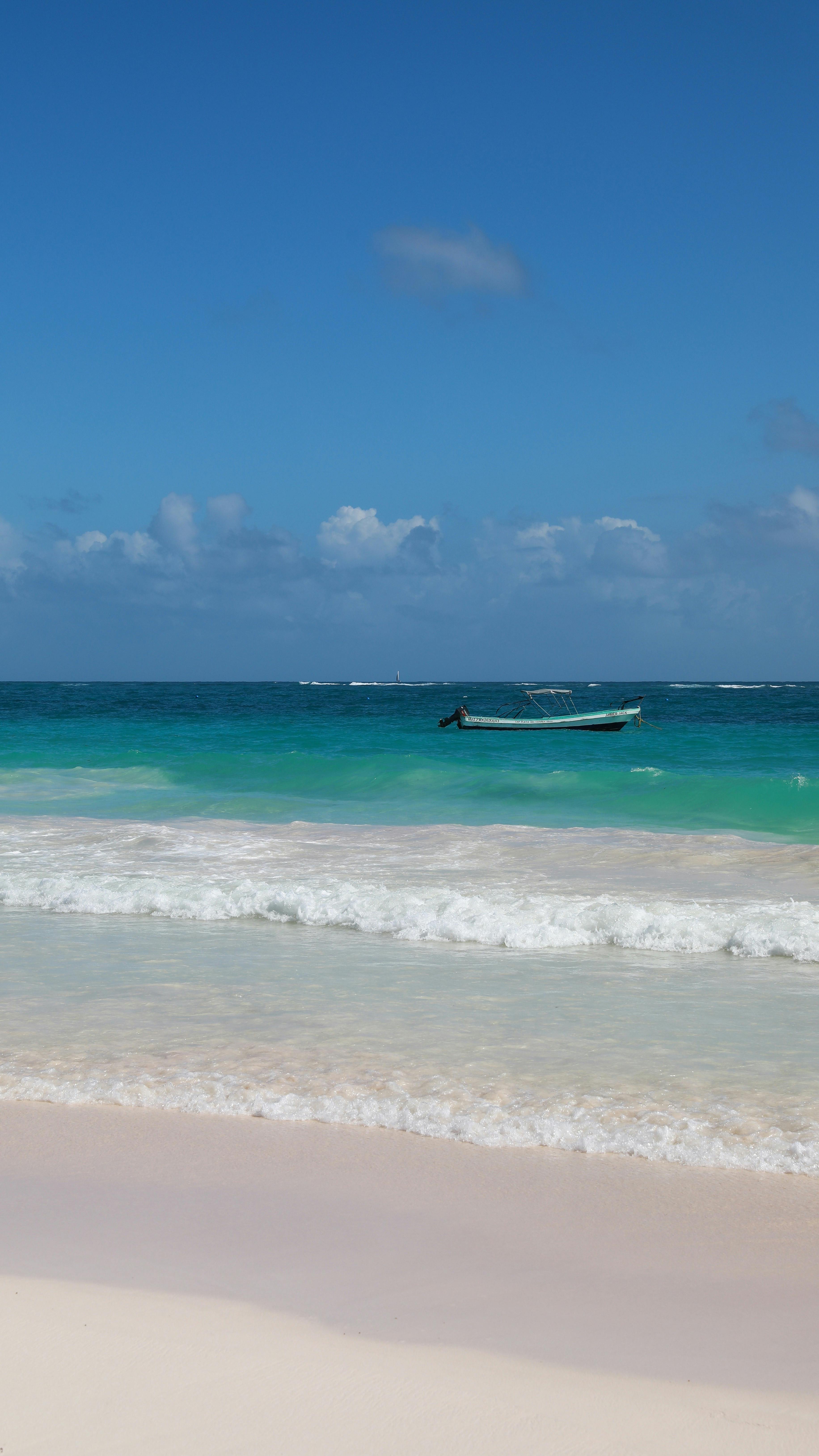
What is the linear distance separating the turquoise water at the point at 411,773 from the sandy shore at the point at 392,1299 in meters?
14.2

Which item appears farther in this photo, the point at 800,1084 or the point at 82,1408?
the point at 800,1084

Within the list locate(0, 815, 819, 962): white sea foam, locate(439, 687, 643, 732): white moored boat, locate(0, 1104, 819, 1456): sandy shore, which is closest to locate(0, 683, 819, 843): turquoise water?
locate(439, 687, 643, 732): white moored boat

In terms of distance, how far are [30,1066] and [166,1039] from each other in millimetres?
853

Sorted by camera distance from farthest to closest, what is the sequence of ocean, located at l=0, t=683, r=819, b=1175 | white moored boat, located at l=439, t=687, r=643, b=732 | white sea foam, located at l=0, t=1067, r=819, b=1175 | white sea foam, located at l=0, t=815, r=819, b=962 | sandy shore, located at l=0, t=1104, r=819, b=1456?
white moored boat, located at l=439, t=687, r=643, b=732 → white sea foam, located at l=0, t=815, r=819, b=962 → ocean, located at l=0, t=683, r=819, b=1175 → white sea foam, located at l=0, t=1067, r=819, b=1175 → sandy shore, located at l=0, t=1104, r=819, b=1456

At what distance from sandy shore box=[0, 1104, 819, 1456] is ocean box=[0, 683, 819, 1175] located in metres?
0.46

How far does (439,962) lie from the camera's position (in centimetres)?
870

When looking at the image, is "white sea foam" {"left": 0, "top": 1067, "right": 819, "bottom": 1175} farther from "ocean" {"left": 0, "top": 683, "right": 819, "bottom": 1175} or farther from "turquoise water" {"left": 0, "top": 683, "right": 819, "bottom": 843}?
"turquoise water" {"left": 0, "top": 683, "right": 819, "bottom": 843}

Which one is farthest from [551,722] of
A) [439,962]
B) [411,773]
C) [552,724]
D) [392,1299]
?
[392,1299]

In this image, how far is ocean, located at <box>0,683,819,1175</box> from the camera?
17.6 ft

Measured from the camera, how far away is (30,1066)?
19.2 feet

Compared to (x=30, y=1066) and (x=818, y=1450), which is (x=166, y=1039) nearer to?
(x=30, y=1066)

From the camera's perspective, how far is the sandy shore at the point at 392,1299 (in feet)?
9.53

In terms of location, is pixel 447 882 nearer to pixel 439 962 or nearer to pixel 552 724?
pixel 439 962

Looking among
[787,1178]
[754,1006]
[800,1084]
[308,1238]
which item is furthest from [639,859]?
[308,1238]
